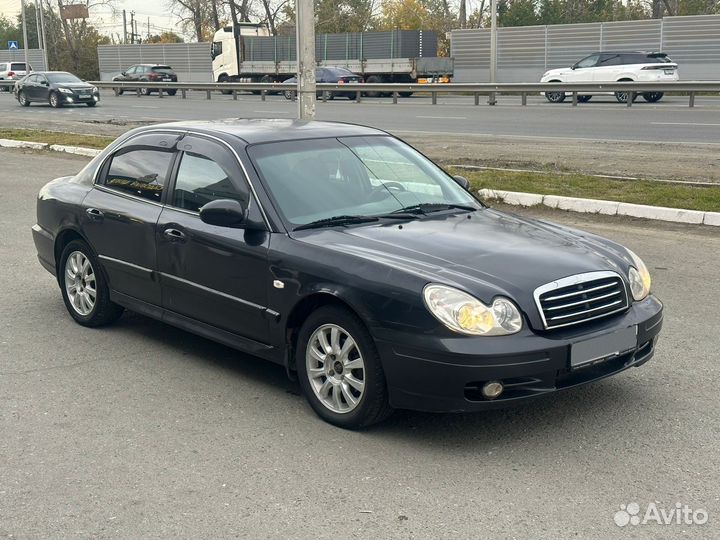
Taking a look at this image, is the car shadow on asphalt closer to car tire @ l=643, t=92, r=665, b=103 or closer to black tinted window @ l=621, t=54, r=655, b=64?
car tire @ l=643, t=92, r=665, b=103

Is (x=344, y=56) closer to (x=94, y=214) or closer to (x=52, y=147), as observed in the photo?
(x=52, y=147)

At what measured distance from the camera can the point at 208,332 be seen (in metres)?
5.55

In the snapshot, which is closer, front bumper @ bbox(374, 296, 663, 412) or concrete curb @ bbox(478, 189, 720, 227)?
front bumper @ bbox(374, 296, 663, 412)

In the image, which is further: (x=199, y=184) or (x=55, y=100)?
(x=55, y=100)

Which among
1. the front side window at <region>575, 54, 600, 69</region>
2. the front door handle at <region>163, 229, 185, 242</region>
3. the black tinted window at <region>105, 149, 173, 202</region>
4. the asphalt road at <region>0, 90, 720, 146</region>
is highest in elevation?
the front side window at <region>575, 54, 600, 69</region>

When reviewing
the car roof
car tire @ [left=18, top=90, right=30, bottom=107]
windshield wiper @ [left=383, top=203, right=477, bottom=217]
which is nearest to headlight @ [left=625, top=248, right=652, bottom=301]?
windshield wiper @ [left=383, top=203, right=477, bottom=217]

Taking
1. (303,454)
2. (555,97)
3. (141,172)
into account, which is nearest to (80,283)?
(141,172)

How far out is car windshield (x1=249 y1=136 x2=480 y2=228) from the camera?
17.6 ft

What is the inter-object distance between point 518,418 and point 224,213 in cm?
196

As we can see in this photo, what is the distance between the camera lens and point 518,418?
4.86 metres

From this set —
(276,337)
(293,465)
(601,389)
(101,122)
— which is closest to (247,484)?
(293,465)

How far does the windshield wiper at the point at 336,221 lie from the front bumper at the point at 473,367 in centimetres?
96

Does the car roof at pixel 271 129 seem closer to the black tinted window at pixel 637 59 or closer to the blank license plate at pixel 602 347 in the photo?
the blank license plate at pixel 602 347

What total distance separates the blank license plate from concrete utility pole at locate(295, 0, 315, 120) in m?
8.21
